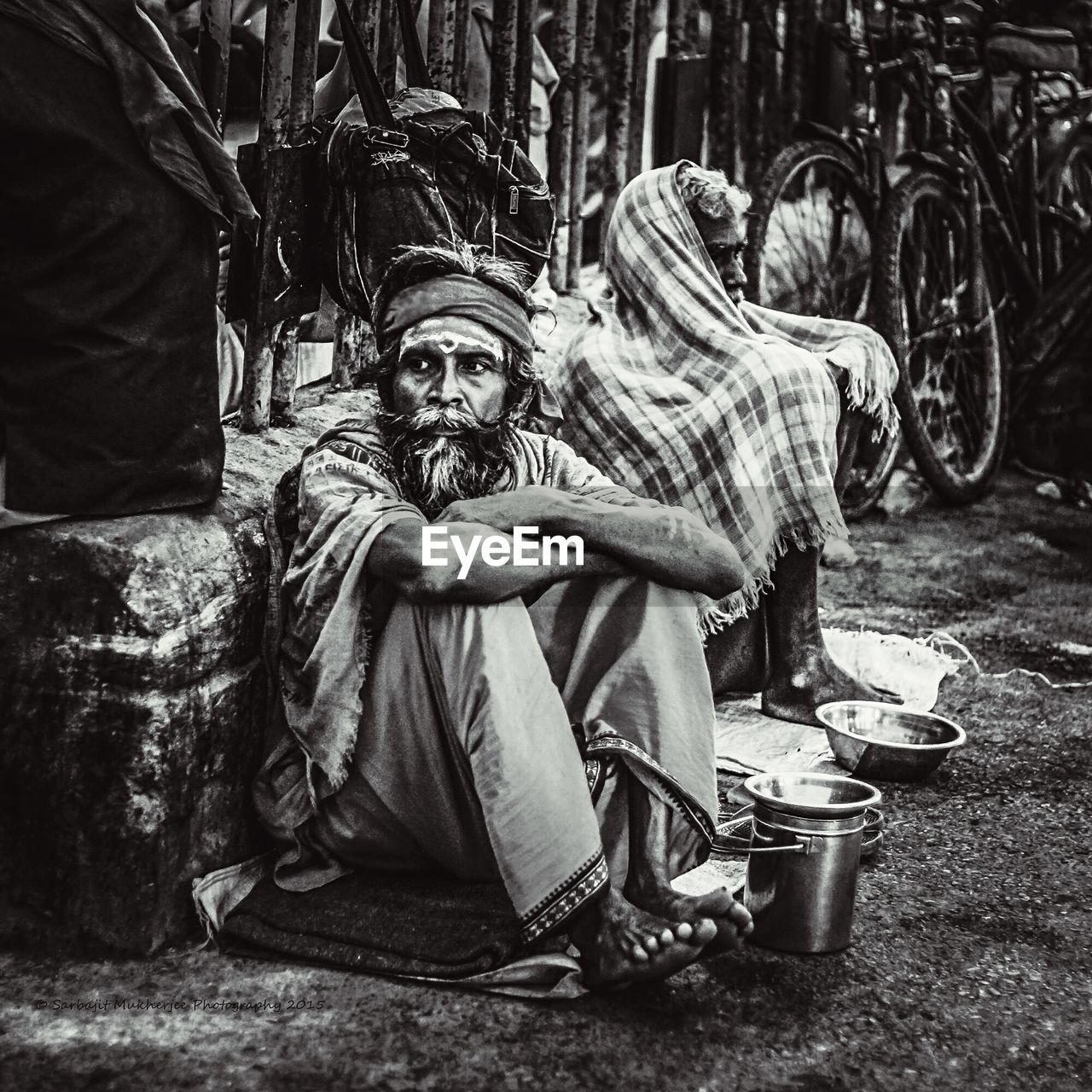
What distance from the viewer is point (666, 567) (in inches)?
93.1

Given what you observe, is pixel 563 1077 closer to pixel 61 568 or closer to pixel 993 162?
pixel 61 568

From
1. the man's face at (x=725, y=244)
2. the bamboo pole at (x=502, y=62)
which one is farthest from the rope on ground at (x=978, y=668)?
the bamboo pole at (x=502, y=62)

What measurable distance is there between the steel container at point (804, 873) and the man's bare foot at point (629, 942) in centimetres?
32

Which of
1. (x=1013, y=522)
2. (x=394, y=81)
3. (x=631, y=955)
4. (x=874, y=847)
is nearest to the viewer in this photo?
(x=631, y=955)

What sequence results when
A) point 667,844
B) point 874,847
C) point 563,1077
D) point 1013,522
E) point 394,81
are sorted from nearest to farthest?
point 563,1077
point 667,844
point 874,847
point 394,81
point 1013,522

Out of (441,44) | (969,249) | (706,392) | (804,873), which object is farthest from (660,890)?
(969,249)

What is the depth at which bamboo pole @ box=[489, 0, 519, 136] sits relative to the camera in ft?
14.0

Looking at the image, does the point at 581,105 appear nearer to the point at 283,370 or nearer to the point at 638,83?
the point at 638,83

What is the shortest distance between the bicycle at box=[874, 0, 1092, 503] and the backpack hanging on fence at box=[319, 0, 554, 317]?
3185mm

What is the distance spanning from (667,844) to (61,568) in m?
1.21

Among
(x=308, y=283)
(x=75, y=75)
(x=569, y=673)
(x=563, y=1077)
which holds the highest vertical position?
(x=75, y=75)

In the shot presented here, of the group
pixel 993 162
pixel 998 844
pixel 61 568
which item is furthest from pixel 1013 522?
pixel 61 568

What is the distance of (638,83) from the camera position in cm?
538

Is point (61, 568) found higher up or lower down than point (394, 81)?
lower down
